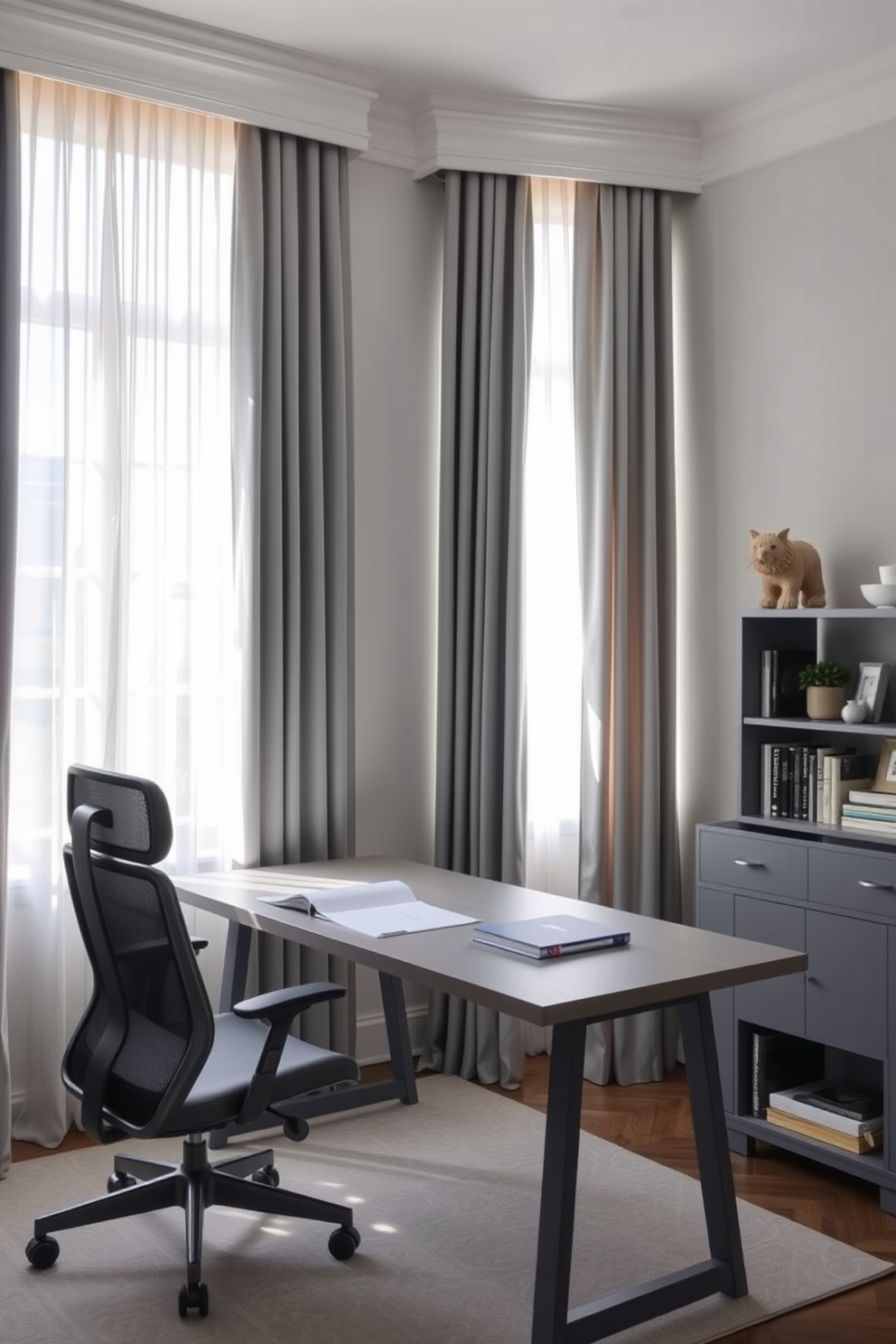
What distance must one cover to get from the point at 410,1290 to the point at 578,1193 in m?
0.65

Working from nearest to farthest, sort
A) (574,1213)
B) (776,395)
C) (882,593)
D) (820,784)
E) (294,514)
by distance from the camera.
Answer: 1. (574,1213)
2. (882,593)
3. (820,784)
4. (294,514)
5. (776,395)

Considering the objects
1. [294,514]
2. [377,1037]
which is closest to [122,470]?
[294,514]

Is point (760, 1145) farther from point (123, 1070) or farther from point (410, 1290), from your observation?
point (123, 1070)

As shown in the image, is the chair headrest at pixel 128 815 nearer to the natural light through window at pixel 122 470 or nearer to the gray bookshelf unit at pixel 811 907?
the natural light through window at pixel 122 470

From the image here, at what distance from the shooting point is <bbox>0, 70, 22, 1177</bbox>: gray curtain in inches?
136


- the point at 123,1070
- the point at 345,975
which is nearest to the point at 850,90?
the point at 345,975

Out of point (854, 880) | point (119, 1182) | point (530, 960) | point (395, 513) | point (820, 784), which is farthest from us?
point (395, 513)

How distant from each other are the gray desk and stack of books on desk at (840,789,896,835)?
0.81 meters

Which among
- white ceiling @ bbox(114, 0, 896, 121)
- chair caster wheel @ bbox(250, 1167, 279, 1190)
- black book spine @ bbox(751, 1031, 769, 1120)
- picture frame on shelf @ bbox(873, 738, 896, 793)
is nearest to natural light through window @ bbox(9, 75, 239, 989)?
white ceiling @ bbox(114, 0, 896, 121)

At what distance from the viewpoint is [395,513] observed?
433 centimetres

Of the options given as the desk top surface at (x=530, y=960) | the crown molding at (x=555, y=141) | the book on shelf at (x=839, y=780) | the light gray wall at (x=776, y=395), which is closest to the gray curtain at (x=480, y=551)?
the crown molding at (x=555, y=141)

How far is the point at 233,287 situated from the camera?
3881mm

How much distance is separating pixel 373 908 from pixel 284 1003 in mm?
574

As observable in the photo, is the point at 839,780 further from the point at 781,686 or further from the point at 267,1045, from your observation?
the point at 267,1045
